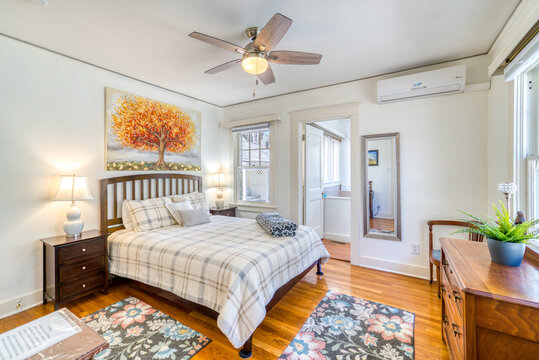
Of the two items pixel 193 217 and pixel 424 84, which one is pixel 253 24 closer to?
pixel 424 84

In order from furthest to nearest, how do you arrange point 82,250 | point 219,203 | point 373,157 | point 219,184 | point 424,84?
point 219,184
point 219,203
point 373,157
point 424,84
point 82,250

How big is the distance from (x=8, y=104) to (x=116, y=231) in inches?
64.0

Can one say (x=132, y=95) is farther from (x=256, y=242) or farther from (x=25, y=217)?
(x=256, y=242)

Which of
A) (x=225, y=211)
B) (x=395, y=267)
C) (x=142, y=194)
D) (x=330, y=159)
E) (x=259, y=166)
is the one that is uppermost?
(x=330, y=159)

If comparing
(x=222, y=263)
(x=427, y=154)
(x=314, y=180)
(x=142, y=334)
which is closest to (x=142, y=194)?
(x=142, y=334)

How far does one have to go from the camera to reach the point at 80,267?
2389mm

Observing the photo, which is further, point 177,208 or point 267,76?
point 177,208

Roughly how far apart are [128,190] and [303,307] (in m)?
2.64

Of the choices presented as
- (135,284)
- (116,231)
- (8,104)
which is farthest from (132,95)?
(135,284)

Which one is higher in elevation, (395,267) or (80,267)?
(80,267)

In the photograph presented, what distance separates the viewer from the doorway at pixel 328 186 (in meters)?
4.11

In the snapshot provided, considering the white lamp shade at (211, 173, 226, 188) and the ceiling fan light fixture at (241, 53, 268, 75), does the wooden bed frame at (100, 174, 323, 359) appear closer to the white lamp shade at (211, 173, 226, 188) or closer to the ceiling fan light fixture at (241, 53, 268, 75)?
the white lamp shade at (211, 173, 226, 188)

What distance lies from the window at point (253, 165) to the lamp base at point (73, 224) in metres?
2.53

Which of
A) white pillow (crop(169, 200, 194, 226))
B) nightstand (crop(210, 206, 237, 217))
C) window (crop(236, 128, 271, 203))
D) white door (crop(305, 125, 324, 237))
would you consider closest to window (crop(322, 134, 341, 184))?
white door (crop(305, 125, 324, 237))
